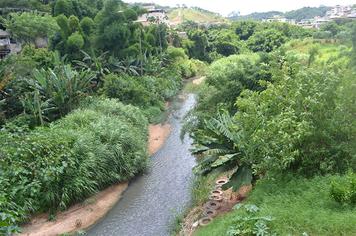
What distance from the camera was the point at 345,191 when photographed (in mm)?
7633

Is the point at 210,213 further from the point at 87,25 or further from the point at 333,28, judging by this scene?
the point at 333,28

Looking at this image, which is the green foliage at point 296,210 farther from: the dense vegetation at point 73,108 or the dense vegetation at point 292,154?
the dense vegetation at point 73,108

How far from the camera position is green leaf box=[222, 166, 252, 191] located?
988cm

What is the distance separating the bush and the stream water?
0.90 m

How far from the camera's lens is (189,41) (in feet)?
175

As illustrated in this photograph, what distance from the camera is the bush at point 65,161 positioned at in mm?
11781

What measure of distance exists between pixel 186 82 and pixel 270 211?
3274cm

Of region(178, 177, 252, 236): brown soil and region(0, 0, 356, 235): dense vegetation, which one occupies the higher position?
region(0, 0, 356, 235): dense vegetation

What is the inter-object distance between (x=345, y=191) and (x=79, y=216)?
8.21m

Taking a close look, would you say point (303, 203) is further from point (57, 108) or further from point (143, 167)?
Result: point (57, 108)

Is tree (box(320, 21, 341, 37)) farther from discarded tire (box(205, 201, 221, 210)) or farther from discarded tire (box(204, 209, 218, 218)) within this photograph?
discarded tire (box(204, 209, 218, 218))

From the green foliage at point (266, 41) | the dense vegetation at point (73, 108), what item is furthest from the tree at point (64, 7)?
the green foliage at point (266, 41)

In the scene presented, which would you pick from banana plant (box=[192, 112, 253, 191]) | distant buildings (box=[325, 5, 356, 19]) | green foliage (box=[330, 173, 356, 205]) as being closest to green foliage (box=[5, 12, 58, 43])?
banana plant (box=[192, 112, 253, 191])

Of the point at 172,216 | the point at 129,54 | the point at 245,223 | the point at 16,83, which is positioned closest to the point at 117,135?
the point at 172,216
